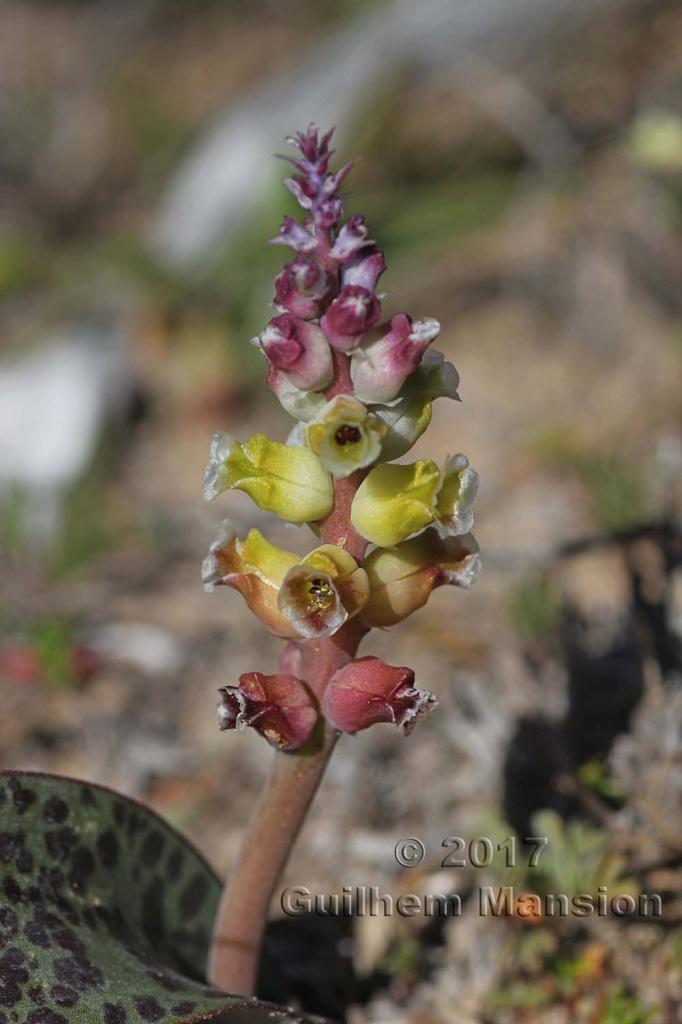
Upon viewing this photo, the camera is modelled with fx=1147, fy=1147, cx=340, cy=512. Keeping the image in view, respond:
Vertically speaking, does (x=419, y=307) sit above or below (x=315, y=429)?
above

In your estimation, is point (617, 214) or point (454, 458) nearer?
point (454, 458)

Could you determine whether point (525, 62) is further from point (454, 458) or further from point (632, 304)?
point (454, 458)

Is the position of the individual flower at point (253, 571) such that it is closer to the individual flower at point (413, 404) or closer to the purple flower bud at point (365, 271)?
the individual flower at point (413, 404)

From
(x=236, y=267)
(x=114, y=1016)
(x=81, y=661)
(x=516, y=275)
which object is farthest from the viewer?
(x=236, y=267)

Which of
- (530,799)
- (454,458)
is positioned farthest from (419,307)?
(454,458)

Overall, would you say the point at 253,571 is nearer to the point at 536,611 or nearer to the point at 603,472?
the point at 536,611

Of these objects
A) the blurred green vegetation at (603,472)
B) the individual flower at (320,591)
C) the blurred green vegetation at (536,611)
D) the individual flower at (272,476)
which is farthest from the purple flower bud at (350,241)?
the blurred green vegetation at (603,472)

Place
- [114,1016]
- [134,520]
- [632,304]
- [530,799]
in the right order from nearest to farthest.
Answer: [114,1016] → [530,799] → [134,520] → [632,304]
